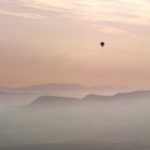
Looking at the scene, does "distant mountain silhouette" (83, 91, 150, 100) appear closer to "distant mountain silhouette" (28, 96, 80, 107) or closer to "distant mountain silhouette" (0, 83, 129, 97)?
"distant mountain silhouette" (0, 83, 129, 97)

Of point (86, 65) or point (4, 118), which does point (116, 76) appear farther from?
point (4, 118)

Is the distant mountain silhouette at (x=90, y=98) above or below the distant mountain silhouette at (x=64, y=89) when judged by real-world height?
below

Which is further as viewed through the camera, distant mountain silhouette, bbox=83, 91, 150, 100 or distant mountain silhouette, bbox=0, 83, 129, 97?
distant mountain silhouette, bbox=83, 91, 150, 100

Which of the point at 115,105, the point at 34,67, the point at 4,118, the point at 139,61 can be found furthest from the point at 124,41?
the point at 4,118

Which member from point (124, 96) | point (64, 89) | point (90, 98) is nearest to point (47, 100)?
point (64, 89)

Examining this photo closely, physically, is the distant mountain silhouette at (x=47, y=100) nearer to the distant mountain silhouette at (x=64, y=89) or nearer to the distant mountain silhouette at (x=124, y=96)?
the distant mountain silhouette at (x=64, y=89)

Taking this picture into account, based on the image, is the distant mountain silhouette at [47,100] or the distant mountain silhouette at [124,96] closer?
the distant mountain silhouette at [47,100]

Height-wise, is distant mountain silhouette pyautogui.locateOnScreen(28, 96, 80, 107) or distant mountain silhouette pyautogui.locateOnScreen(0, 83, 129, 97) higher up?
distant mountain silhouette pyautogui.locateOnScreen(0, 83, 129, 97)

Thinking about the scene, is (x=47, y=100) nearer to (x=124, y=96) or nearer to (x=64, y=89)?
(x=64, y=89)

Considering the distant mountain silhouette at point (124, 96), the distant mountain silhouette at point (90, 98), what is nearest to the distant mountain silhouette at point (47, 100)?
the distant mountain silhouette at point (90, 98)

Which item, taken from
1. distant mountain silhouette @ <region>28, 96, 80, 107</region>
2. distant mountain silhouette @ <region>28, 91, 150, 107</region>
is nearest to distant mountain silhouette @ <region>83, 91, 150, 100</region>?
distant mountain silhouette @ <region>28, 91, 150, 107</region>

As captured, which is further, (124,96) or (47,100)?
(124,96)
